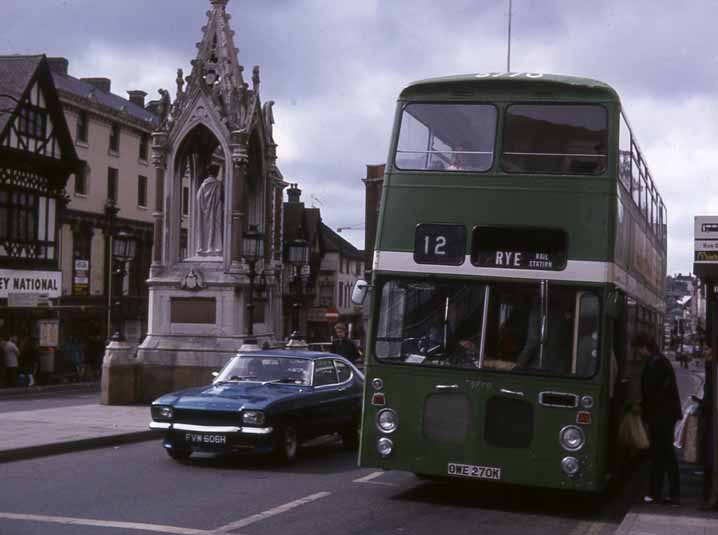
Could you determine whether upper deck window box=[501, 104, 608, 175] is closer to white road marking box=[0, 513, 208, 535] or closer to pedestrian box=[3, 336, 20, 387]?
white road marking box=[0, 513, 208, 535]

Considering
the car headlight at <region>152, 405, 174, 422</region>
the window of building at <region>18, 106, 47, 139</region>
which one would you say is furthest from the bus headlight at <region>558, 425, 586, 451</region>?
the window of building at <region>18, 106, 47, 139</region>

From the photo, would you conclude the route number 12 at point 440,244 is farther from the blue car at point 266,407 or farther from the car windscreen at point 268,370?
the car windscreen at point 268,370

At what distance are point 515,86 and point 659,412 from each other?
12.6 feet

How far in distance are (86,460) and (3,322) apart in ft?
109

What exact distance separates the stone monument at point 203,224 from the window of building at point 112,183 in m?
33.7

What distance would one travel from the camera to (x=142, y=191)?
207ft

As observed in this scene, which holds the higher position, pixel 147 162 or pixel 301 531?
pixel 147 162

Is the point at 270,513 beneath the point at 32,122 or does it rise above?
beneath

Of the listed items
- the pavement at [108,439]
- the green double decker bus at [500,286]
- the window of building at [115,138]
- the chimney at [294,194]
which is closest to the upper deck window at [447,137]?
the green double decker bus at [500,286]

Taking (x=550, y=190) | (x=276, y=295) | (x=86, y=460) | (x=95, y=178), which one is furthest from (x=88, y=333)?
(x=550, y=190)

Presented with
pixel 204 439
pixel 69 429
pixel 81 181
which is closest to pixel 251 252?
pixel 69 429

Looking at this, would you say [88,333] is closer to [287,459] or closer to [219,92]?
[219,92]

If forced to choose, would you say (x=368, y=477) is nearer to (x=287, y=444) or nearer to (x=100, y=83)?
(x=287, y=444)

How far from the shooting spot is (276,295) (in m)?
29.5
